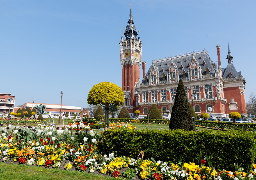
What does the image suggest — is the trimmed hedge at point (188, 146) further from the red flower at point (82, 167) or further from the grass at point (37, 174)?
the grass at point (37, 174)

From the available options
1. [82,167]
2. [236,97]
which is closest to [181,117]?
[82,167]

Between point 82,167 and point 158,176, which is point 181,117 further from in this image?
point 82,167

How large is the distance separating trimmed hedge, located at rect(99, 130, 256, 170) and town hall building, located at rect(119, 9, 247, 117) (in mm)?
34391

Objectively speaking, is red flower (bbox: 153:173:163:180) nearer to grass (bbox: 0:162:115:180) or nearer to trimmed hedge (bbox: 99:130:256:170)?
trimmed hedge (bbox: 99:130:256:170)

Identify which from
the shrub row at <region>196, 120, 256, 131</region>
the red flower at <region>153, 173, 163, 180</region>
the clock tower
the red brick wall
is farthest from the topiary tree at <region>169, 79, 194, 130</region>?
the clock tower

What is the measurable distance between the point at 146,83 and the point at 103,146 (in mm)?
50682

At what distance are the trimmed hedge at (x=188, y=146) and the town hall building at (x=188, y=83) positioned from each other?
3439cm

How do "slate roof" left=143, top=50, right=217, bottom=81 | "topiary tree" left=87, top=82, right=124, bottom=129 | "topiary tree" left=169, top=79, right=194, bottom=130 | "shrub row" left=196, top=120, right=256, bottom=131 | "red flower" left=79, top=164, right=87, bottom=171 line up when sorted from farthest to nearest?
"slate roof" left=143, top=50, right=217, bottom=81 → "shrub row" left=196, top=120, right=256, bottom=131 → "topiary tree" left=87, top=82, right=124, bottom=129 → "topiary tree" left=169, top=79, right=194, bottom=130 → "red flower" left=79, top=164, right=87, bottom=171

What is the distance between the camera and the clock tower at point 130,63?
6362 cm

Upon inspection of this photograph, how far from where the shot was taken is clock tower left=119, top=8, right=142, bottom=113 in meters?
63.6

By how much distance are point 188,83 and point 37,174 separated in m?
48.3

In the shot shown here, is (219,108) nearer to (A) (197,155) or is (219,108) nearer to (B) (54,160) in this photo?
(A) (197,155)

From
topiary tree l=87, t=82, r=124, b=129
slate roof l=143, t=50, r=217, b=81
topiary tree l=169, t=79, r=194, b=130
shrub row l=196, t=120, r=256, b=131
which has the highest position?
slate roof l=143, t=50, r=217, b=81

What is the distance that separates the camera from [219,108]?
44.4 metres
